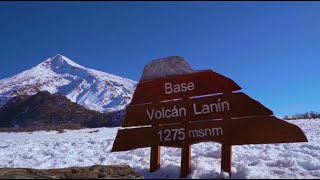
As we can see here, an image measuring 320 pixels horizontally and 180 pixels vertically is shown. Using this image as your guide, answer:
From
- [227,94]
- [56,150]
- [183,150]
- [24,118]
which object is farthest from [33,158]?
[24,118]

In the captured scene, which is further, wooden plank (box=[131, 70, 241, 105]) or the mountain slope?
the mountain slope

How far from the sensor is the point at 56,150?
49.9 feet

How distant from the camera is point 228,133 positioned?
934cm

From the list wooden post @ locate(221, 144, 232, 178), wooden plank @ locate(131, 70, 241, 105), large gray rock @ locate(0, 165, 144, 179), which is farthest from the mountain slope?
wooden post @ locate(221, 144, 232, 178)

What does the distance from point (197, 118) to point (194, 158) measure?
6.99 ft

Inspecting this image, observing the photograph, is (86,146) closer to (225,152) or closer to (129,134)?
(129,134)

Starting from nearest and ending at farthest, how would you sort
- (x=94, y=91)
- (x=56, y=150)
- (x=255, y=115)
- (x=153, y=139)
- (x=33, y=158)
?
1. (x=255, y=115)
2. (x=153, y=139)
3. (x=33, y=158)
4. (x=56, y=150)
5. (x=94, y=91)

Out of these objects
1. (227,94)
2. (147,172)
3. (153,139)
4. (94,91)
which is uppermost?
(94,91)

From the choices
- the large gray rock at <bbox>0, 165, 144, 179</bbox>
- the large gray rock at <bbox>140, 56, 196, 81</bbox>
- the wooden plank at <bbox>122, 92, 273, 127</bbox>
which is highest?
the large gray rock at <bbox>140, 56, 196, 81</bbox>

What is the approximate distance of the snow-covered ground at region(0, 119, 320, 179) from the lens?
9789 millimetres

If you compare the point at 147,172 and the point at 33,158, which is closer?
the point at 147,172

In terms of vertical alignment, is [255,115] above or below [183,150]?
above

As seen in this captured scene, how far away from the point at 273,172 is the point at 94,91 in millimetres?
160064

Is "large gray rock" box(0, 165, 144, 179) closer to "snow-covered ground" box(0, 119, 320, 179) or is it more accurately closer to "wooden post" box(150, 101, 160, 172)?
"wooden post" box(150, 101, 160, 172)
